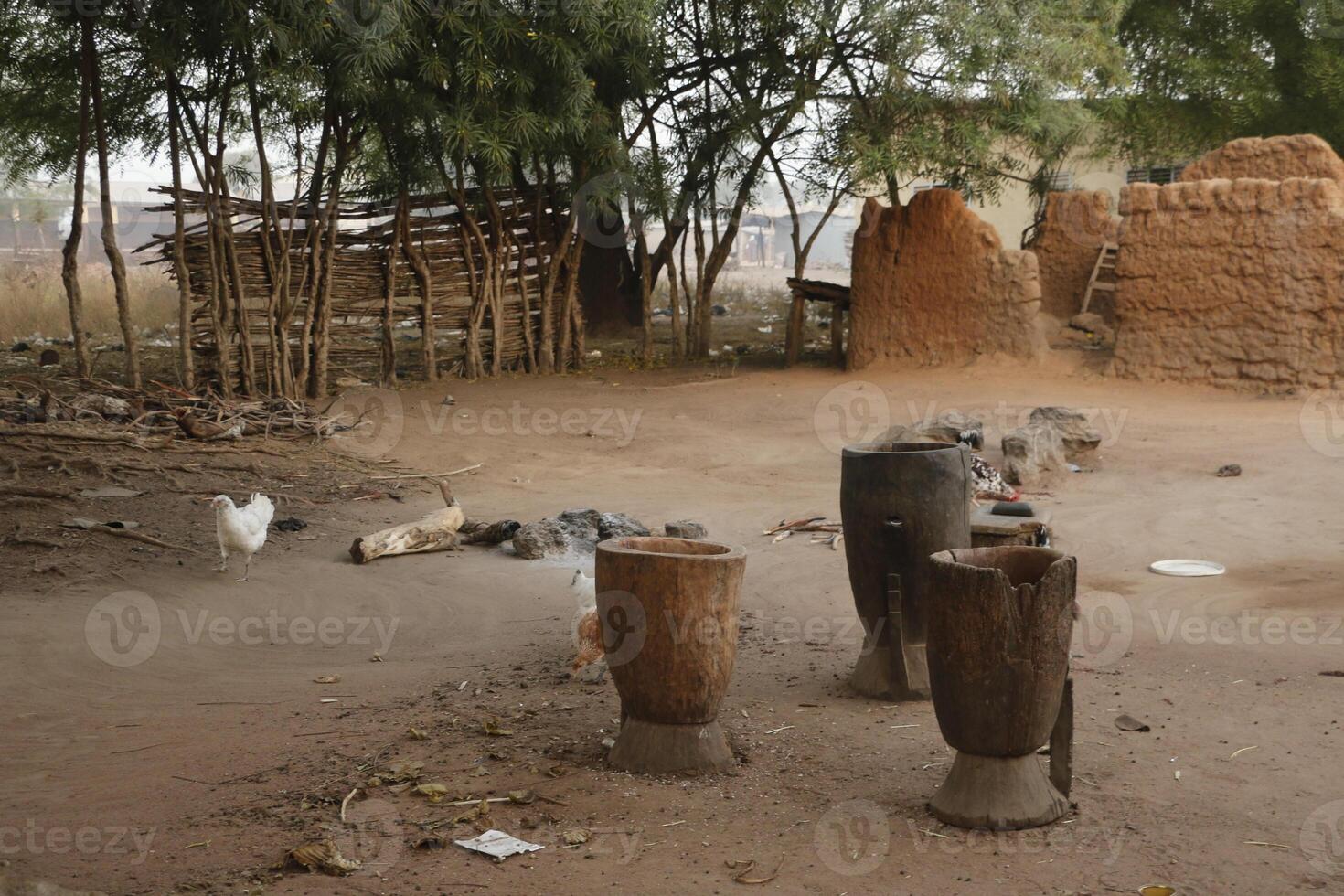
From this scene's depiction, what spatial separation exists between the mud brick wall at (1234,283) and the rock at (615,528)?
251 inches

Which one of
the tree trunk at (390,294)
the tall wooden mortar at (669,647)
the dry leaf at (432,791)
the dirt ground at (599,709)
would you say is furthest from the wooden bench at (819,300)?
the dry leaf at (432,791)

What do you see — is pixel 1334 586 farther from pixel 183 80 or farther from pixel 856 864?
pixel 183 80

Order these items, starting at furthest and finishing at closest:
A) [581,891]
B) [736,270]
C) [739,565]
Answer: [736,270] → [739,565] → [581,891]

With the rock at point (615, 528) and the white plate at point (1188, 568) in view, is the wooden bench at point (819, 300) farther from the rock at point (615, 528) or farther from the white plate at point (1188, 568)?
the white plate at point (1188, 568)

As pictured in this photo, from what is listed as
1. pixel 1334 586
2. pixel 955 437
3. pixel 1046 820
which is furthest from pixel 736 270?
pixel 1046 820

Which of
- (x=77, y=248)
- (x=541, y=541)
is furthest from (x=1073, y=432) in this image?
(x=77, y=248)

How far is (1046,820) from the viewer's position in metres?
3.14

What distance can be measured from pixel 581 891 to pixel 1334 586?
3990 millimetres

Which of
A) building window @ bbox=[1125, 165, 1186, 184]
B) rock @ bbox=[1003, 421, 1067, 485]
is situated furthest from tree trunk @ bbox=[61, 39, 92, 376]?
building window @ bbox=[1125, 165, 1186, 184]

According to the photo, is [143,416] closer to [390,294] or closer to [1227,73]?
[390,294]

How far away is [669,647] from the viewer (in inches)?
137

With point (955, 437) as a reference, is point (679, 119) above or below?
above

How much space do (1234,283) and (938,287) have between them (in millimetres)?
2684

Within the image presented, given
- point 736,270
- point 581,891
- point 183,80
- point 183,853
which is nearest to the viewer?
point 581,891
